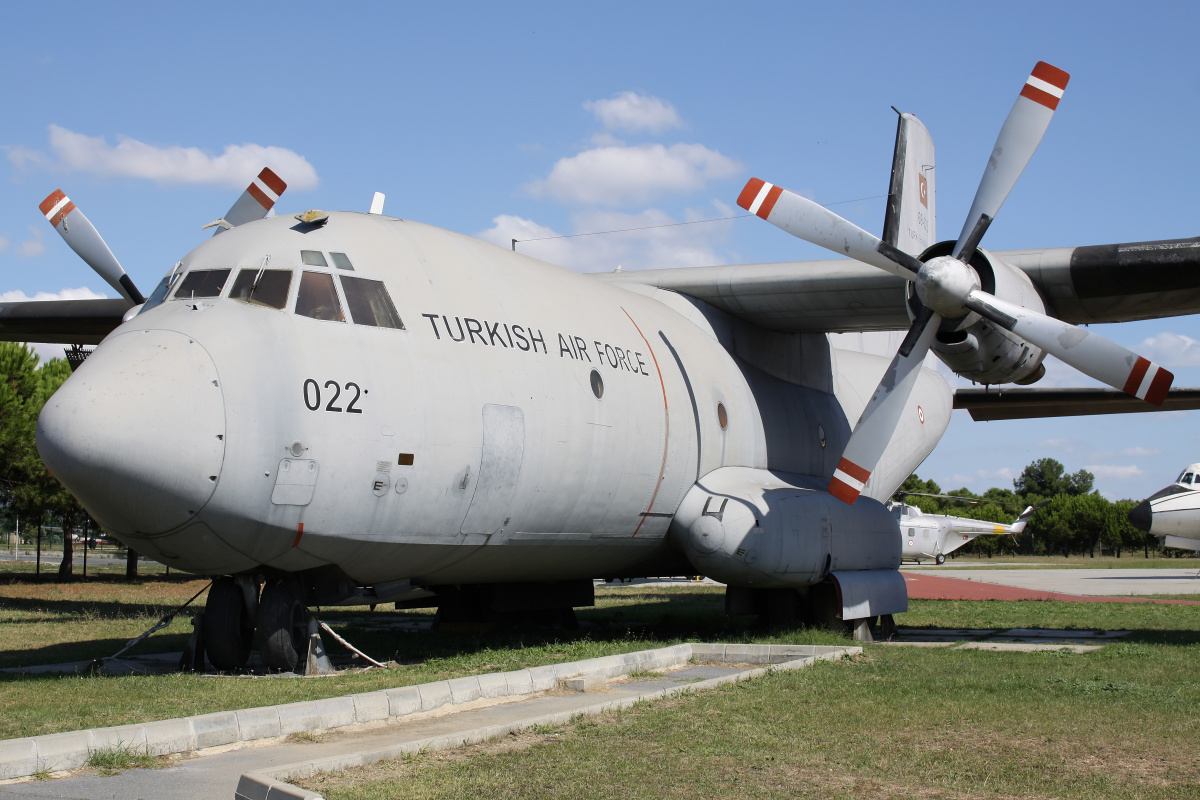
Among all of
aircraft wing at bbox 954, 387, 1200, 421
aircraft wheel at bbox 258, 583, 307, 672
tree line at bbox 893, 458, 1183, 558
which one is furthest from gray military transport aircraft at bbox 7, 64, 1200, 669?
tree line at bbox 893, 458, 1183, 558

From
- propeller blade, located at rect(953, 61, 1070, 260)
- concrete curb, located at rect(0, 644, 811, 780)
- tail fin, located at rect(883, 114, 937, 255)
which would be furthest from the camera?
tail fin, located at rect(883, 114, 937, 255)

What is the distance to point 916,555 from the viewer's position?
43.8m

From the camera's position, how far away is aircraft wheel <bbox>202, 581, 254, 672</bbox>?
9.05m

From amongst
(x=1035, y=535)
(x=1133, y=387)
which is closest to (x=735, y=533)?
(x=1133, y=387)

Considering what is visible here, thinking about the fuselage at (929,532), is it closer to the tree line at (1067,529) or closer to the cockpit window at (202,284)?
the tree line at (1067,529)

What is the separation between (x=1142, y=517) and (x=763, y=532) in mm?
24166

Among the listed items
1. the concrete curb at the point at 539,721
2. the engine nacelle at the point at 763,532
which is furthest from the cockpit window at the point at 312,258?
the engine nacelle at the point at 763,532

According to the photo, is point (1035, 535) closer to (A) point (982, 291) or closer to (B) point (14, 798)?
(A) point (982, 291)

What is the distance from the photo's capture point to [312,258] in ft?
29.9

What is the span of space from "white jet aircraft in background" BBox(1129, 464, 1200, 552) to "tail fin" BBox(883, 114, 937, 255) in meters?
20.9

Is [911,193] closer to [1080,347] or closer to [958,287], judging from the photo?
[958,287]

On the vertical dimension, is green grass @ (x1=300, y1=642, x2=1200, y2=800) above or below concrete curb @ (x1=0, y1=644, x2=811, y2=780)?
below

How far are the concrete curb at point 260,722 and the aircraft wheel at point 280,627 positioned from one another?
1.92 meters

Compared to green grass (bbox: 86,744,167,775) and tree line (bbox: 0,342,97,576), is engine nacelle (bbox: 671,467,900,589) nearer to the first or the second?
green grass (bbox: 86,744,167,775)
